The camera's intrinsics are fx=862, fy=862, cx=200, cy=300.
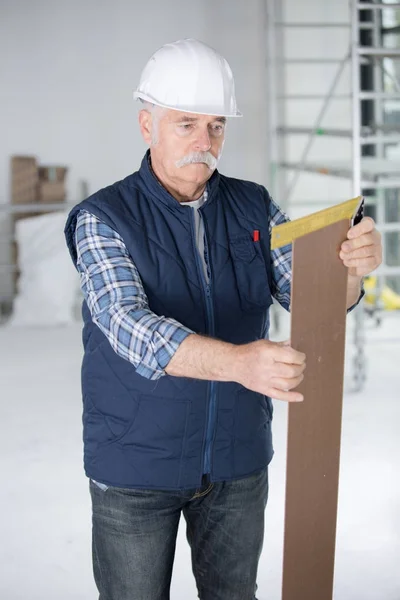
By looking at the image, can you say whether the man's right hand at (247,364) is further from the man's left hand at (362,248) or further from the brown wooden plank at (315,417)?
the man's left hand at (362,248)

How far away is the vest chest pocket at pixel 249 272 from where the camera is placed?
172 centimetres

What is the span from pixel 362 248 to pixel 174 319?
367 millimetres

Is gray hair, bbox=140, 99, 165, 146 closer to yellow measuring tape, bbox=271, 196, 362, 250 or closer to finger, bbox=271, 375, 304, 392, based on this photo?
yellow measuring tape, bbox=271, 196, 362, 250

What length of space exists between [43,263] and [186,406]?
5.93 meters

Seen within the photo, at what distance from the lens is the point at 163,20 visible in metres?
7.79

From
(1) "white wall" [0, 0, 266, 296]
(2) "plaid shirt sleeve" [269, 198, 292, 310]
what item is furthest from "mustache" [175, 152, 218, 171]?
(1) "white wall" [0, 0, 266, 296]

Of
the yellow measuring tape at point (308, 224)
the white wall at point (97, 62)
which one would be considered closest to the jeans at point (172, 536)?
the yellow measuring tape at point (308, 224)

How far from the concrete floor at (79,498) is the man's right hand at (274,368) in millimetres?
1690

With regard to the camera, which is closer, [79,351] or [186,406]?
[186,406]

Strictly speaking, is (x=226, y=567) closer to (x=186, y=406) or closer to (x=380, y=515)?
(x=186, y=406)

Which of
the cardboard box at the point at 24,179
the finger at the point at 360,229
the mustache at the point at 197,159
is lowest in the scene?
the finger at the point at 360,229

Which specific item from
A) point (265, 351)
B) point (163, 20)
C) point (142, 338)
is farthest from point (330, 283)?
point (163, 20)

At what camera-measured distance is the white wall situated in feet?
25.4

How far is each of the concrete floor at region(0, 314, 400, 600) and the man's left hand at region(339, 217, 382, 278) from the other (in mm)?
1656
